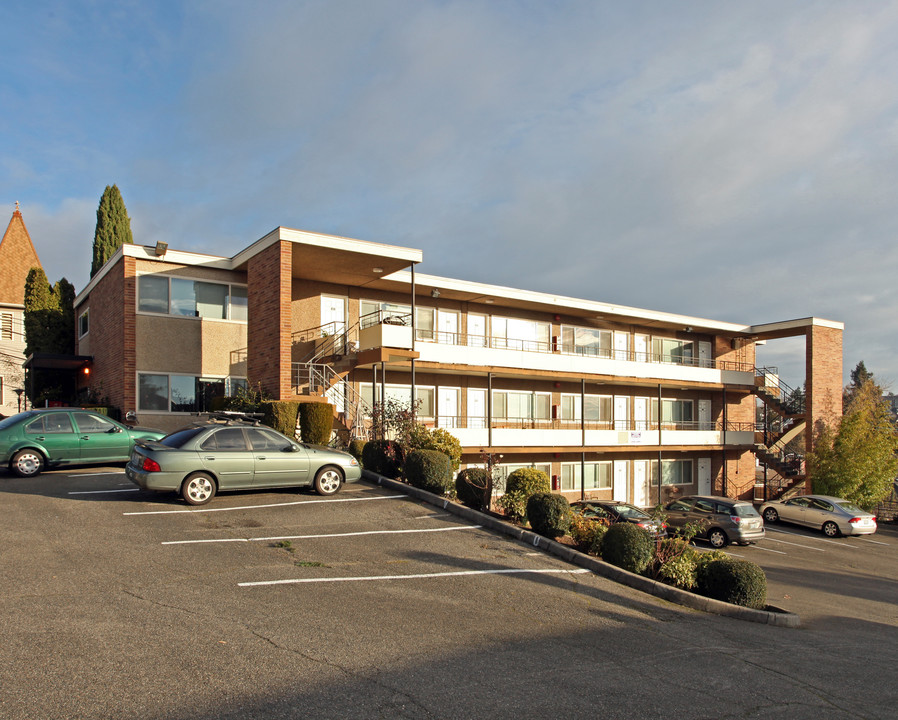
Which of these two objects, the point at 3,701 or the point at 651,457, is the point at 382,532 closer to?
the point at 3,701

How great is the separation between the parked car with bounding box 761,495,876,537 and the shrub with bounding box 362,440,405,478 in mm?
18166

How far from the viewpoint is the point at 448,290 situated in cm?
2691

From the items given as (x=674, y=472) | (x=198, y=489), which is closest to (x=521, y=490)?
(x=198, y=489)

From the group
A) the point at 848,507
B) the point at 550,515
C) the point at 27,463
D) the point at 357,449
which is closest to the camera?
the point at 550,515

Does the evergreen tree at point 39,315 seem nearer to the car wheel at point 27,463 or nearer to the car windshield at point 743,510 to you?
the car wheel at point 27,463

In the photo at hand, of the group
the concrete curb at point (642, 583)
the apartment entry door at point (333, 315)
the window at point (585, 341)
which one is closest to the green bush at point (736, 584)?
the concrete curb at point (642, 583)

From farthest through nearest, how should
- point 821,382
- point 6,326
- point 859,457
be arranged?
point 6,326, point 821,382, point 859,457

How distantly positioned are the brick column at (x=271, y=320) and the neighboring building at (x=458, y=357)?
2.5 inches

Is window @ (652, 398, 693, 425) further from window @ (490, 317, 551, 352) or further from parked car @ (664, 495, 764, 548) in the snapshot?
parked car @ (664, 495, 764, 548)

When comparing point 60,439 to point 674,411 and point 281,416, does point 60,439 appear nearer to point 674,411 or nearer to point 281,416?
point 281,416

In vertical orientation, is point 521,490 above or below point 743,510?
above

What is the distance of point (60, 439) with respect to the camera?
14.9 m

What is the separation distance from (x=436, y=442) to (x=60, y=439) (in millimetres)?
8294

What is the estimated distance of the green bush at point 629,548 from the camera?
10781mm
